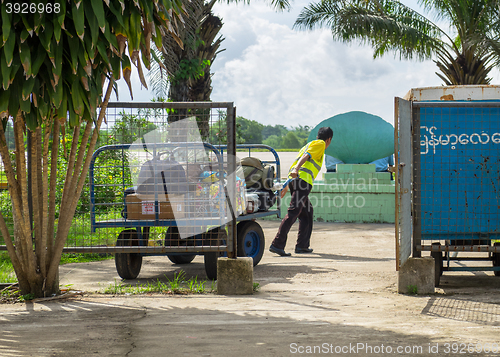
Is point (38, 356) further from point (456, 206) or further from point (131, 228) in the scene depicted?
point (456, 206)

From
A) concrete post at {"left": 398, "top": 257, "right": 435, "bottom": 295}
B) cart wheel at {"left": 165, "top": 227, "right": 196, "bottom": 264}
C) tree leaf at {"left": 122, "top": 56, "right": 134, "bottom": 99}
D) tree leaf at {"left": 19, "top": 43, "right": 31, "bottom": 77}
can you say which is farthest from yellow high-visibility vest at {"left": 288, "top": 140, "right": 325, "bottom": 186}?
tree leaf at {"left": 19, "top": 43, "right": 31, "bottom": 77}

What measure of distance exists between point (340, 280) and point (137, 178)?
278 cm

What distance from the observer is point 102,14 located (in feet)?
12.5

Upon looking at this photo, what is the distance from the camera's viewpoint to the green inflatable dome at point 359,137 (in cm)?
1539

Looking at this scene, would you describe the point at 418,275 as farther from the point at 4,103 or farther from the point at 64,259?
the point at 64,259

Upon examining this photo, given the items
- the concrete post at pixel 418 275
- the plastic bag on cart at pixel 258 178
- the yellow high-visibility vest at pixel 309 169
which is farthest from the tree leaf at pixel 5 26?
the yellow high-visibility vest at pixel 309 169

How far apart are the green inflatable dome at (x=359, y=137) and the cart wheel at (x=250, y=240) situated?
8791 millimetres

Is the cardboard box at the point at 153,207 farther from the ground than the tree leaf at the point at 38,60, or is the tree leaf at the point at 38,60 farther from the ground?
the tree leaf at the point at 38,60

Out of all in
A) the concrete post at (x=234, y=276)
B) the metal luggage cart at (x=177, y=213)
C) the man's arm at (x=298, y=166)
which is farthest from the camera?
the man's arm at (x=298, y=166)

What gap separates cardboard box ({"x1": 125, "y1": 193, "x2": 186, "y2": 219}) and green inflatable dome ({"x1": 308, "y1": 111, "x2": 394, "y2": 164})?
10.3 m

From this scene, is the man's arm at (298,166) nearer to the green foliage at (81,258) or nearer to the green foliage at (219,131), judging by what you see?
the green foliage at (219,131)

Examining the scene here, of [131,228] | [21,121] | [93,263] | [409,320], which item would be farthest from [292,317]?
[93,263]

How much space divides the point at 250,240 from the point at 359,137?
9.21 m

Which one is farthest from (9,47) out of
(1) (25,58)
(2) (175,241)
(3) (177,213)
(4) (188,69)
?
(4) (188,69)
